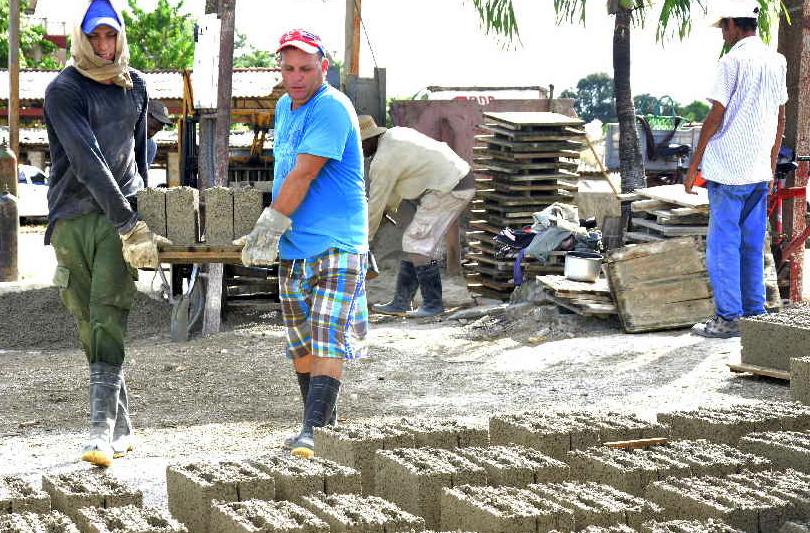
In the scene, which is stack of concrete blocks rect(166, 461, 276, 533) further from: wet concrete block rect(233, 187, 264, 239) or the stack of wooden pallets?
the stack of wooden pallets

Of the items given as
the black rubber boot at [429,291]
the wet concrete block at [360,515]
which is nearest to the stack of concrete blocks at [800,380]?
the wet concrete block at [360,515]

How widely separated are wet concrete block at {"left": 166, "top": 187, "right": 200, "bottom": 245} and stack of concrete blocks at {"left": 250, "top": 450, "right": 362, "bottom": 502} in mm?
3144

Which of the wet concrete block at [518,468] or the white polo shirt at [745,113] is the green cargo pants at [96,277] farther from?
the white polo shirt at [745,113]

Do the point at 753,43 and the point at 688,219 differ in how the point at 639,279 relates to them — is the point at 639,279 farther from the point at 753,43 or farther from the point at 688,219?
the point at 753,43

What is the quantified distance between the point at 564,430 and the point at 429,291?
617 cm

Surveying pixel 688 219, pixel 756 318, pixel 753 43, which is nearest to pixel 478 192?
pixel 688 219

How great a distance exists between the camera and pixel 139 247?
543 centimetres

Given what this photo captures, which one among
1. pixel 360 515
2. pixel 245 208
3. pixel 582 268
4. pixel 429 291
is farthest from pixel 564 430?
pixel 429 291

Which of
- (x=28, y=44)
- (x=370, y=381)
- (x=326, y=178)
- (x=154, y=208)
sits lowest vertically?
(x=370, y=381)

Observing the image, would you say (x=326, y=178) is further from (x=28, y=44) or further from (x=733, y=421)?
(x=28, y=44)

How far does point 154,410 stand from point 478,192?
6.16m

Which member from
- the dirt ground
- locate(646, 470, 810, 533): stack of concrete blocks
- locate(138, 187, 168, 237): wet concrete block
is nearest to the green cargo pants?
the dirt ground

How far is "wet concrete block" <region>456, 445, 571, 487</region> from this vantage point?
4.17m

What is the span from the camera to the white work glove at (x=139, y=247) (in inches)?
213
